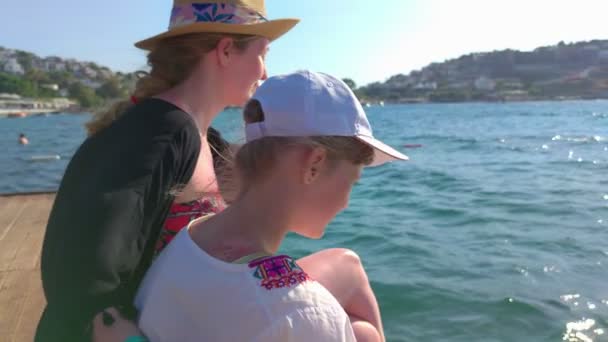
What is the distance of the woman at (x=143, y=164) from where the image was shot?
1368 millimetres

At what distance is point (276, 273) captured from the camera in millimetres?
1159

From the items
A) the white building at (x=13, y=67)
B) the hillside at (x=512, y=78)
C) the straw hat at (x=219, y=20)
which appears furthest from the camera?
the white building at (x=13, y=67)

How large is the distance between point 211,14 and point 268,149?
687 mm

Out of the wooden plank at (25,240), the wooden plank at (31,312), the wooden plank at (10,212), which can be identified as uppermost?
the wooden plank at (31,312)

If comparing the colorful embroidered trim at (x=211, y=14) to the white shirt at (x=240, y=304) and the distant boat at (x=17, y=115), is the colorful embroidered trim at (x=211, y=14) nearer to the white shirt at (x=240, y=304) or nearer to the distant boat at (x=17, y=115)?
the white shirt at (x=240, y=304)

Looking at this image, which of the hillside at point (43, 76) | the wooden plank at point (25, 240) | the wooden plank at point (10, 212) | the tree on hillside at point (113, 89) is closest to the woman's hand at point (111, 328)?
the tree on hillside at point (113, 89)

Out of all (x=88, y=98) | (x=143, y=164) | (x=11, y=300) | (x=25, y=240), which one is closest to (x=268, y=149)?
(x=143, y=164)

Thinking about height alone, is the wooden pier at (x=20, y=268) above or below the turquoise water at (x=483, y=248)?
above

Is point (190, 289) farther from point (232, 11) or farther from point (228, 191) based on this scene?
point (232, 11)

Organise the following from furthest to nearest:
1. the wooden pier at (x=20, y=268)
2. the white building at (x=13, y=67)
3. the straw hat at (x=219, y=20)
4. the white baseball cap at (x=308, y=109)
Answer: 1. the white building at (x=13, y=67)
2. the wooden pier at (x=20, y=268)
3. the straw hat at (x=219, y=20)
4. the white baseball cap at (x=308, y=109)

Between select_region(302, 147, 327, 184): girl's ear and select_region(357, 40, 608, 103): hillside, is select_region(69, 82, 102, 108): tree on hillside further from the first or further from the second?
select_region(357, 40, 608, 103): hillside

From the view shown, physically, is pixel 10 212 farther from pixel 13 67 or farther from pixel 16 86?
pixel 13 67

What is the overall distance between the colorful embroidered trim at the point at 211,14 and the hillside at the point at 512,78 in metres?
95.3

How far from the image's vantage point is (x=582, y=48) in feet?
335
